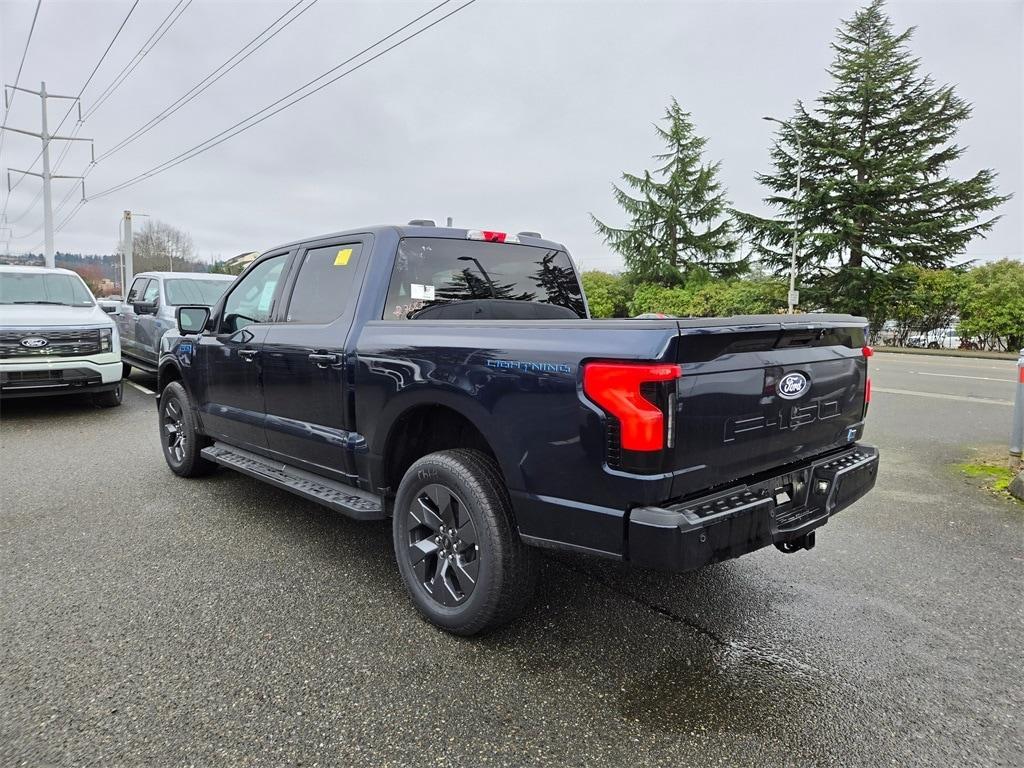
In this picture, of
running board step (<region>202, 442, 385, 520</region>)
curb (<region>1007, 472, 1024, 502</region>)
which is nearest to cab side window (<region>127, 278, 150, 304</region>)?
running board step (<region>202, 442, 385, 520</region>)

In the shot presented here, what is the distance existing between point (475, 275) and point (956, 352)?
23.8 m

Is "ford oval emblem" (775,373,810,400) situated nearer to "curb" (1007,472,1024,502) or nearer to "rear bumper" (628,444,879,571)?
"rear bumper" (628,444,879,571)

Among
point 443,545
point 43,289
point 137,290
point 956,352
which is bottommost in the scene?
point 443,545

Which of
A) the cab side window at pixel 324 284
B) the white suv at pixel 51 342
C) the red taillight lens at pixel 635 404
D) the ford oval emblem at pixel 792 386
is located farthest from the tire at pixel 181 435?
the ford oval emblem at pixel 792 386

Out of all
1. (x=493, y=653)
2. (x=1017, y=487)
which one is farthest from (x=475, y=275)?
(x=1017, y=487)

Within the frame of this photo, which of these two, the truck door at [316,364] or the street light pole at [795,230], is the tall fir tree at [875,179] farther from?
the truck door at [316,364]

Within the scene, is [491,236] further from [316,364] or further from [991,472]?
[991,472]

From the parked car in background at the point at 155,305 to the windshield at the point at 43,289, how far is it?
74 centimetres

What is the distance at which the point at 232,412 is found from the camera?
4473 millimetres

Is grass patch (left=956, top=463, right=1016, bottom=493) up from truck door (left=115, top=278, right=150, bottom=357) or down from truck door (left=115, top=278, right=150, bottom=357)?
down

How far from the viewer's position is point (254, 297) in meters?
4.51

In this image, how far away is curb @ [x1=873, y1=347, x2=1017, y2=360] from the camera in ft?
66.2

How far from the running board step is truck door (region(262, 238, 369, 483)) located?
8cm

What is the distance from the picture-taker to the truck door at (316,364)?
3447mm
